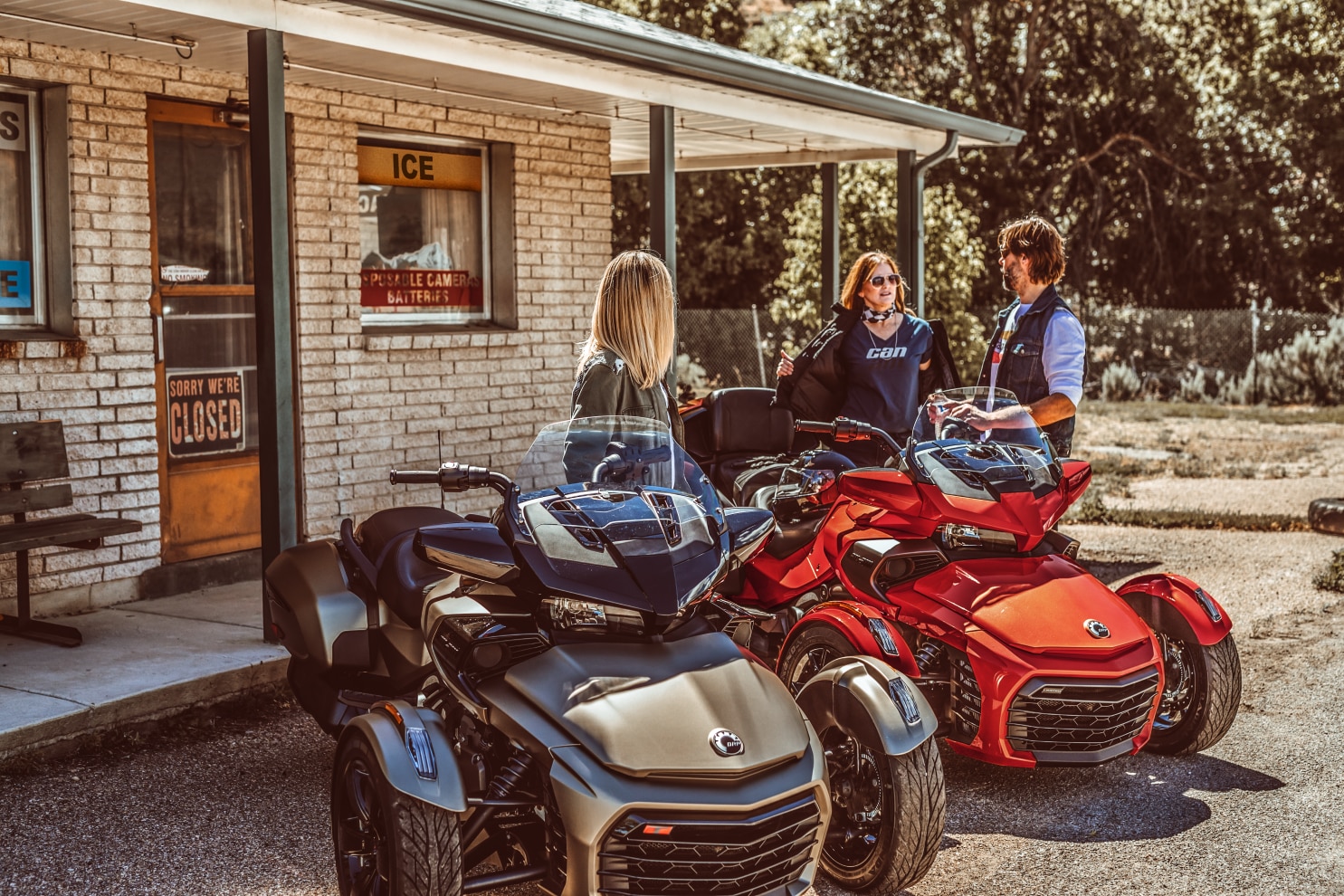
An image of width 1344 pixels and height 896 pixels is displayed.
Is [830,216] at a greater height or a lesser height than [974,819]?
greater

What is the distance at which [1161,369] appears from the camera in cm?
2398

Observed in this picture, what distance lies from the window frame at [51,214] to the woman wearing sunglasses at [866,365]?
3.53 metres

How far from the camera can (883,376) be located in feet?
20.8

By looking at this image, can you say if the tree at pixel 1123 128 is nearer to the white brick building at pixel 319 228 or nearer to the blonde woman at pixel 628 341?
the white brick building at pixel 319 228

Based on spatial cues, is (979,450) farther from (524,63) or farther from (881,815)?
(524,63)

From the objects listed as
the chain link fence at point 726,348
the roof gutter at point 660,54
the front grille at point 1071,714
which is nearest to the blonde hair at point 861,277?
the roof gutter at point 660,54

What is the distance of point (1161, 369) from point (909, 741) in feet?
71.2

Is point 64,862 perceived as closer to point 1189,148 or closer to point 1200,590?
point 1200,590

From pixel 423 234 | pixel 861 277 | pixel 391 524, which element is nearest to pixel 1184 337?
pixel 423 234

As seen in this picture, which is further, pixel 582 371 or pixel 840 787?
pixel 582 371

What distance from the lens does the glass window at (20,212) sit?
6.79 metres

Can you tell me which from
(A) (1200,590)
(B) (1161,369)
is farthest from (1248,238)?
(A) (1200,590)

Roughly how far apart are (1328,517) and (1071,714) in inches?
258

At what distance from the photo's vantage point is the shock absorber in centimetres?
336
